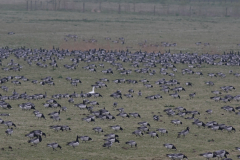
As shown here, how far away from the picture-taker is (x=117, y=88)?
3806 cm

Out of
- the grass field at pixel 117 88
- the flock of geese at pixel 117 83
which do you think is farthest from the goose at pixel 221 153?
the grass field at pixel 117 88

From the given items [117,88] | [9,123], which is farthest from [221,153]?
[117,88]

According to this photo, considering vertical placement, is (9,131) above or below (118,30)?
below

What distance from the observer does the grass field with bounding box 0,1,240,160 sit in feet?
72.1

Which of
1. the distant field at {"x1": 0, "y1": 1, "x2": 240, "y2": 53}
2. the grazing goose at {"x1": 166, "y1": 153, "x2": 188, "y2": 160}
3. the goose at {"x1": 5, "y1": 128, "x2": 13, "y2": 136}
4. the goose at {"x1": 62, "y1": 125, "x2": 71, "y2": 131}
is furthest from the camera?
the distant field at {"x1": 0, "y1": 1, "x2": 240, "y2": 53}

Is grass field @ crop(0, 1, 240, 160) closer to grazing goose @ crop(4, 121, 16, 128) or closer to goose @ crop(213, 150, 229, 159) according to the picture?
grazing goose @ crop(4, 121, 16, 128)

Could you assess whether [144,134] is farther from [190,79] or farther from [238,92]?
[190,79]

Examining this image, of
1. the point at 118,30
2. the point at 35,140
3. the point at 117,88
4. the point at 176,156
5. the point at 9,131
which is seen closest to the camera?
the point at 176,156

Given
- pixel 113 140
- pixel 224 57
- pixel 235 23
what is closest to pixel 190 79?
pixel 224 57

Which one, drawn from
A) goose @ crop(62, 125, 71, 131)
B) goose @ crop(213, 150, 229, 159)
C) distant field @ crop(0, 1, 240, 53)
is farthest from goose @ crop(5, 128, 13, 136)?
distant field @ crop(0, 1, 240, 53)

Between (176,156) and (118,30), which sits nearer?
(176,156)

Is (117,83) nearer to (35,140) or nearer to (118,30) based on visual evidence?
(35,140)

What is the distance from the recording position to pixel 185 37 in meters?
72.9

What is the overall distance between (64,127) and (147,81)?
17439 millimetres
